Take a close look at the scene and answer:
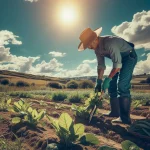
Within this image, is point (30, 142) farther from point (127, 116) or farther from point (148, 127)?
point (127, 116)

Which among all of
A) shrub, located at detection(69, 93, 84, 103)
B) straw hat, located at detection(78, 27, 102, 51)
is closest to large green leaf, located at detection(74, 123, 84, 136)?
straw hat, located at detection(78, 27, 102, 51)

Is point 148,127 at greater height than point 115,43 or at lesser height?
lesser

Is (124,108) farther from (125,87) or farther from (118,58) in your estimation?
(118,58)

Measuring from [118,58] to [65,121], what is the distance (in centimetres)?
159

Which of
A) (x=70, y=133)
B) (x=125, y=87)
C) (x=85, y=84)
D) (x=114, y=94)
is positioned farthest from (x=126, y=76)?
(x=85, y=84)

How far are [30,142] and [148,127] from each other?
160 centimetres

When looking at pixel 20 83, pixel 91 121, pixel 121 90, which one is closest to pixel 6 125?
pixel 91 121

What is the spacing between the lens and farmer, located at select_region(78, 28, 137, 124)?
4098 millimetres

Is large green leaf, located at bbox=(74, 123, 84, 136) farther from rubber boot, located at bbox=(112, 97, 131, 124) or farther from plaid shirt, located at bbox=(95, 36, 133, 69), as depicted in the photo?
rubber boot, located at bbox=(112, 97, 131, 124)

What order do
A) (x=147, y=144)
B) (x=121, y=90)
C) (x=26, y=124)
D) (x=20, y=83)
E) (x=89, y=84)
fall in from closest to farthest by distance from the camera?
(x=147, y=144) → (x=26, y=124) → (x=121, y=90) → (x=89, y=84) → (x=20, y=83)

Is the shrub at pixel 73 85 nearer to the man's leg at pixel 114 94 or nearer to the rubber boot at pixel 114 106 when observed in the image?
the rubber boot at pixel 114 106

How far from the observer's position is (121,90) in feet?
14.4

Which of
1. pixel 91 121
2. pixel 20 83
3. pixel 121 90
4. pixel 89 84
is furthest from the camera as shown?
pixel 20 83

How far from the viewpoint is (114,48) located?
4078mm
